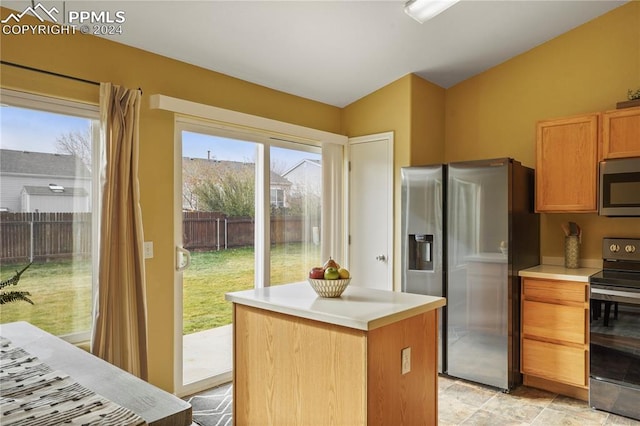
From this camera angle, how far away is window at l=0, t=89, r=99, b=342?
2385 millimetres

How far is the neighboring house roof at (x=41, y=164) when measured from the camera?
7.83ft

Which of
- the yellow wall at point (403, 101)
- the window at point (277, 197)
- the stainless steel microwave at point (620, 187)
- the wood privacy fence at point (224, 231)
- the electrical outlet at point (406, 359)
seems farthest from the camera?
the window at point (277, 197)

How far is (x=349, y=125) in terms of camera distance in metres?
4.39

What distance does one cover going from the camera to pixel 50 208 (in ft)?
8.32

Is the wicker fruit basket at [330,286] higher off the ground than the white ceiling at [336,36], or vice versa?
the white ceiling at [336,36]

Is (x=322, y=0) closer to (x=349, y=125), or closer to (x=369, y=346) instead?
(x=349, y=125)

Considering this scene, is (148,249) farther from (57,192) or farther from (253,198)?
(253,198)

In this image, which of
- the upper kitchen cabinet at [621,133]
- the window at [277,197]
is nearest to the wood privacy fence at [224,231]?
the window at [277,197]

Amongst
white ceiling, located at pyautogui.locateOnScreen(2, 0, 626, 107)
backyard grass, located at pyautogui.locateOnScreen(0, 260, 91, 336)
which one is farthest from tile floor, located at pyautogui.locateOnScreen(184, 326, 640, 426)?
white ceiling, located at pyautogui.locateOnScreen(2, 0, 626, 107)

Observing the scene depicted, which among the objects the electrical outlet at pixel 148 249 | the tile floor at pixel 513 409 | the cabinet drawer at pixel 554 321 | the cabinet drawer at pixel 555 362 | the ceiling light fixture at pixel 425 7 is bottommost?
the tile floor at pixel 513 409

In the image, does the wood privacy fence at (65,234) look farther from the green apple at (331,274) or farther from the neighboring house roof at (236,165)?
the green apple at (331,274)

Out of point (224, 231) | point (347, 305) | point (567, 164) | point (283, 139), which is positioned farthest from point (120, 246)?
point (567, 164)

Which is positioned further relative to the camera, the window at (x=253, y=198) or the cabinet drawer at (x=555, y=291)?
the window at (x=253, y=198)

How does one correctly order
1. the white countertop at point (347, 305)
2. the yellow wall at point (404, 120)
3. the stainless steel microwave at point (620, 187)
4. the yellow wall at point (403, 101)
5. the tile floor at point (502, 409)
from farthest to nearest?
the yellow wall at point (404, 120) → the stainless steel microwave at point (620, 187) → the tile floor at point (502, 409) → the yellow wall at point (403, 101) → the white countertop at point (347, 305)
